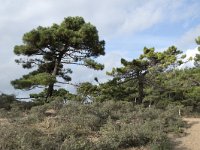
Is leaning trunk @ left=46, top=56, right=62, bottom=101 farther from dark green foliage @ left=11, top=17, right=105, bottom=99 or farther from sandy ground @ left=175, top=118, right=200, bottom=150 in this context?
sandy ground @ left=175, top=118, right=200, bottom=150

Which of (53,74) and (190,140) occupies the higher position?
(53,74)

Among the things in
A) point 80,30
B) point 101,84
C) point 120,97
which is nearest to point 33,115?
point 80,30

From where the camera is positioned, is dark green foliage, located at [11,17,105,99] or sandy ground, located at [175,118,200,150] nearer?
sandy ground, located at [175,118,200,150]

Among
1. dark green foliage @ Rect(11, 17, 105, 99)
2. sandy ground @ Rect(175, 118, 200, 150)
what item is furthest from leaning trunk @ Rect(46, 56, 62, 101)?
sandy ground @ Rect(175, 118, 200, 150)

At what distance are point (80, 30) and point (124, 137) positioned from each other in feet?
40.8

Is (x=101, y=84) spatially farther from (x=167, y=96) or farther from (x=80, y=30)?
(x=167, y=96)

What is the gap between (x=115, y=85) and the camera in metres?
29.8

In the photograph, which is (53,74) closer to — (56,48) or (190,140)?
(56,48)

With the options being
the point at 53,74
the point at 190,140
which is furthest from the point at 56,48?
the point at 190,140

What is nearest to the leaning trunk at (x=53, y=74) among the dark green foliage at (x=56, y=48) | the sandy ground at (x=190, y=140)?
the dark green foliage at (x=56, y=48)

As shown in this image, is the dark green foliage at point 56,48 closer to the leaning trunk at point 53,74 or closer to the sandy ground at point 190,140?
the leaning trunk at point 53,74

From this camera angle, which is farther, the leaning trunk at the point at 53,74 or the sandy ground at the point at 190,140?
the leaning trunk at the point at 53,74

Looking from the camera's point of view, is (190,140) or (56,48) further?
(56,48)

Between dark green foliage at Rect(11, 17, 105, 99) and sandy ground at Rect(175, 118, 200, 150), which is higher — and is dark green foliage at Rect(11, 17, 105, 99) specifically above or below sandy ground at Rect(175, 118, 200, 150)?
above
